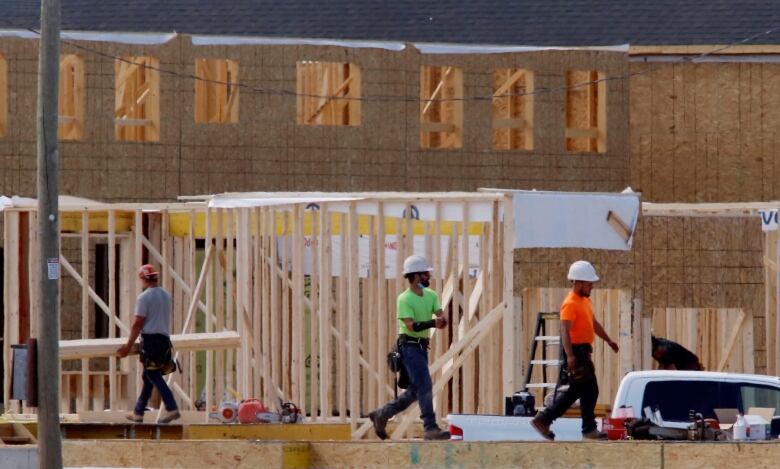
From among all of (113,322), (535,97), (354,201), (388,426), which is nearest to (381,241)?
(354,201)

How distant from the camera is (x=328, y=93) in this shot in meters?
30.2

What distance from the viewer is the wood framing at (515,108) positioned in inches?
1179

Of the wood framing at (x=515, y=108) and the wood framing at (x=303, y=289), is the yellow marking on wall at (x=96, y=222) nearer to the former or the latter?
the wood framing at (x=303, y=289)

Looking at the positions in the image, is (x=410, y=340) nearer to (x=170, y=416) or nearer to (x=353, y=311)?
(x=353, y=311)

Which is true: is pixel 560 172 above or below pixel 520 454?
above

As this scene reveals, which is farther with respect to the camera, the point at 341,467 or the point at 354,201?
the point at 354,201

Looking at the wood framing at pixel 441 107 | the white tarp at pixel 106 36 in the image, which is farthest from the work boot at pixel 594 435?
the white tarp at pixel 106 36

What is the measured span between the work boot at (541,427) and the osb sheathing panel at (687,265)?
290cm

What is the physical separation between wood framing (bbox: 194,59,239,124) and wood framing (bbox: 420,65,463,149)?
9.64ft

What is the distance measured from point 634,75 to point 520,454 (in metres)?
16.0

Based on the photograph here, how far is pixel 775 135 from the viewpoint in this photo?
3020cm

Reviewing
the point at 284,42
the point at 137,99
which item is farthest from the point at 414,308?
the point at 137,99

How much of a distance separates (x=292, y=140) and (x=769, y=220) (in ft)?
29.3

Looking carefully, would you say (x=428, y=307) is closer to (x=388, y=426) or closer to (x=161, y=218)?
(x=388, y=426)
